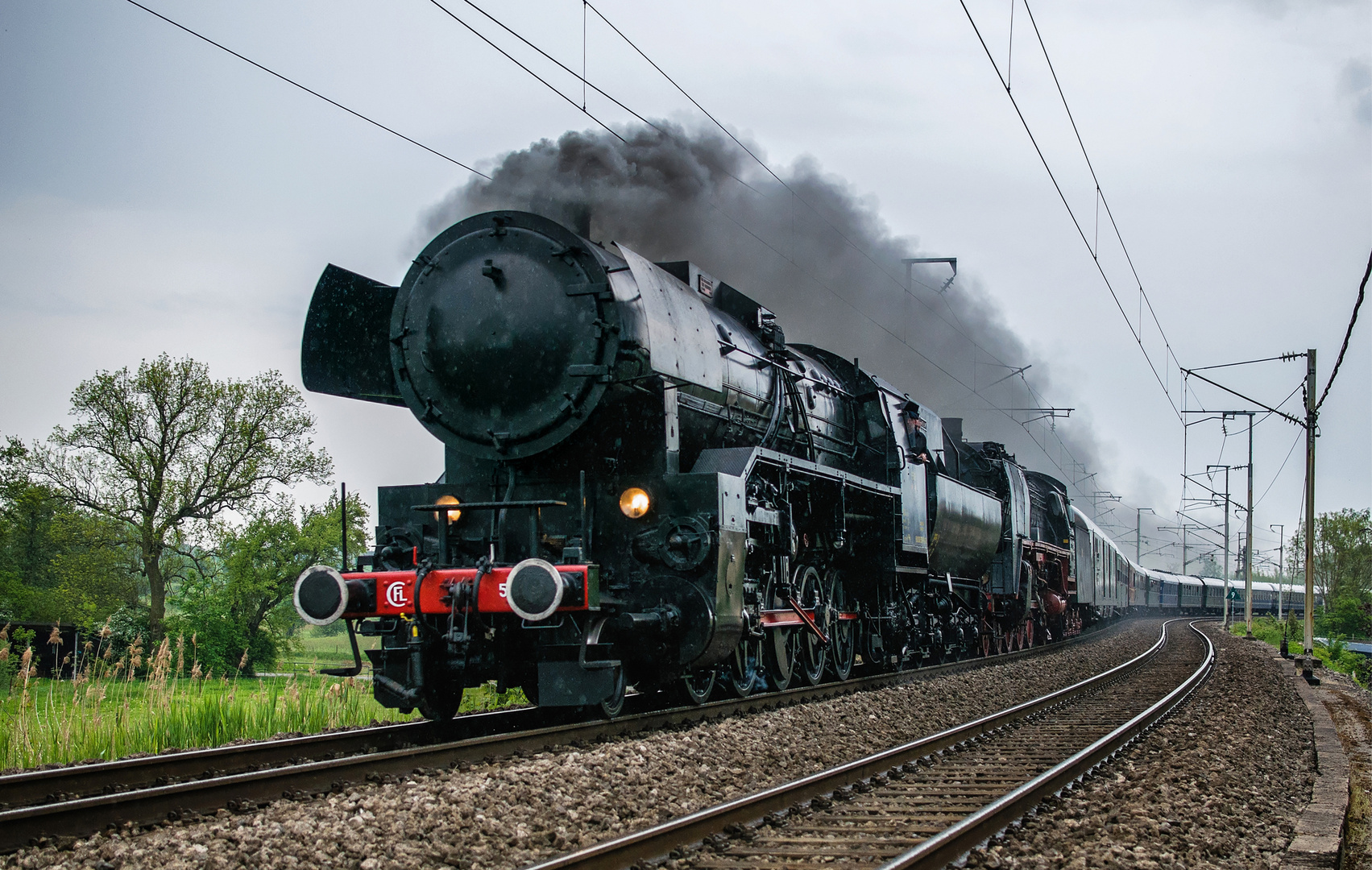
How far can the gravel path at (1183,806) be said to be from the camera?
440 cm

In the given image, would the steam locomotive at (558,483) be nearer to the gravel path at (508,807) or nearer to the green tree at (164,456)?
the gravel path at (508,807)

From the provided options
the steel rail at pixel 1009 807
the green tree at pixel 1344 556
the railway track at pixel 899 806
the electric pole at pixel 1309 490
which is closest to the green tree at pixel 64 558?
the railway track at pixel 899 806

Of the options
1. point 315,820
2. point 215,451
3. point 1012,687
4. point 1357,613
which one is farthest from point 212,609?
point 1357,613

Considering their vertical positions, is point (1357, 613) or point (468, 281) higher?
point (468, 281)

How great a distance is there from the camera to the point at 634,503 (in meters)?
7.29

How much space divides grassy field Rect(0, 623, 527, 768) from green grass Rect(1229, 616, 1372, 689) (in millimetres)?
14621

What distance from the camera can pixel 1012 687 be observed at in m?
11.6

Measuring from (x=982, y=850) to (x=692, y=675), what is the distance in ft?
12.9

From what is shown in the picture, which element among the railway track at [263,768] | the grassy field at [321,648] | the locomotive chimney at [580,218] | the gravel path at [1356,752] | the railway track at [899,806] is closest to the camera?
the railway track at [899,806]

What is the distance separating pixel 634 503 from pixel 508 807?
9.07 feet

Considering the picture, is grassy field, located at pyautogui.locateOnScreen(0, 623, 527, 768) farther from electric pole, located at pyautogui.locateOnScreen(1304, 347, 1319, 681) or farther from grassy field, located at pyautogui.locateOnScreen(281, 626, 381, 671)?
electric pole, located at pyautogui.locateOnScreen(1304, 347, 1319, 681)

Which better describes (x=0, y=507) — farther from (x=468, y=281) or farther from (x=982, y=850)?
(x=982, y=850)

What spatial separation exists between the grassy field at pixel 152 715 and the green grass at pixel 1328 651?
14621 millimetres

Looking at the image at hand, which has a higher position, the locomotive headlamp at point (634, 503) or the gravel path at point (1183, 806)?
the locomotive headlamp at point (634, 503)
